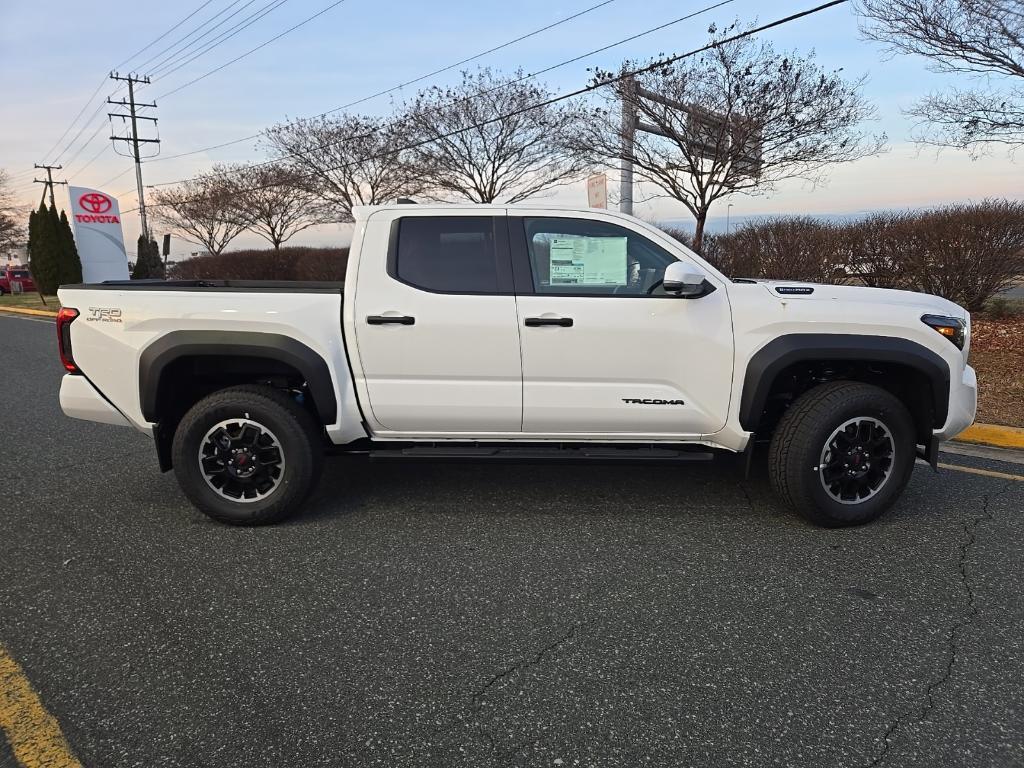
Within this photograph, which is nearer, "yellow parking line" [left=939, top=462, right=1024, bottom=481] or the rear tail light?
the rear tail light

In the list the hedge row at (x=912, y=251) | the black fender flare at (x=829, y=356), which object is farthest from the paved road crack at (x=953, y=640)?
the hedge row at (x=912, y=251)

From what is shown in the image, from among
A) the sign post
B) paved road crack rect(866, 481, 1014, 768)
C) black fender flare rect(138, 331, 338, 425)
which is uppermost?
the sign post

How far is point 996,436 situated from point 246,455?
19.1 ft

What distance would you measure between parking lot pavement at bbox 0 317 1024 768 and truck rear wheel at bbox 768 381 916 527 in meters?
0.17

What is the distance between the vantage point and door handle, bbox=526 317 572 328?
3.64m

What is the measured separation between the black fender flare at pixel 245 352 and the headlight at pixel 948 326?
3319mm

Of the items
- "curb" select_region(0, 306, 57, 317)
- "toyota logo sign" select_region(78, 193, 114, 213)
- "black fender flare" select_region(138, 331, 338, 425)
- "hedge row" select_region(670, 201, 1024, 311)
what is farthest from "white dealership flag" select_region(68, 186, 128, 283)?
"black fender flare" select_region(138, 331, 338, 425)

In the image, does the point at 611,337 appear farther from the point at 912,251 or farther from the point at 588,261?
the point at 912,251

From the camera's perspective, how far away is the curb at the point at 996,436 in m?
5.47

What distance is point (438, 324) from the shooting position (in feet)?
12.1

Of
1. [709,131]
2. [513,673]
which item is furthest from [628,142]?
[513,673]

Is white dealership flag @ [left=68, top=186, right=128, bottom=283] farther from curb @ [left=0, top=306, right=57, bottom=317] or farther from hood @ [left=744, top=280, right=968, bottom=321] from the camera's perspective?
hood @ [left=744, top=280, right=968, bottom=321]

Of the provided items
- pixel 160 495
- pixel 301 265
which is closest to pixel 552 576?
pixel 160 495

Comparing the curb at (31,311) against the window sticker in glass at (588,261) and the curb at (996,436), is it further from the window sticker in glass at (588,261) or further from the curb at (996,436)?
the curb at (996,436)
